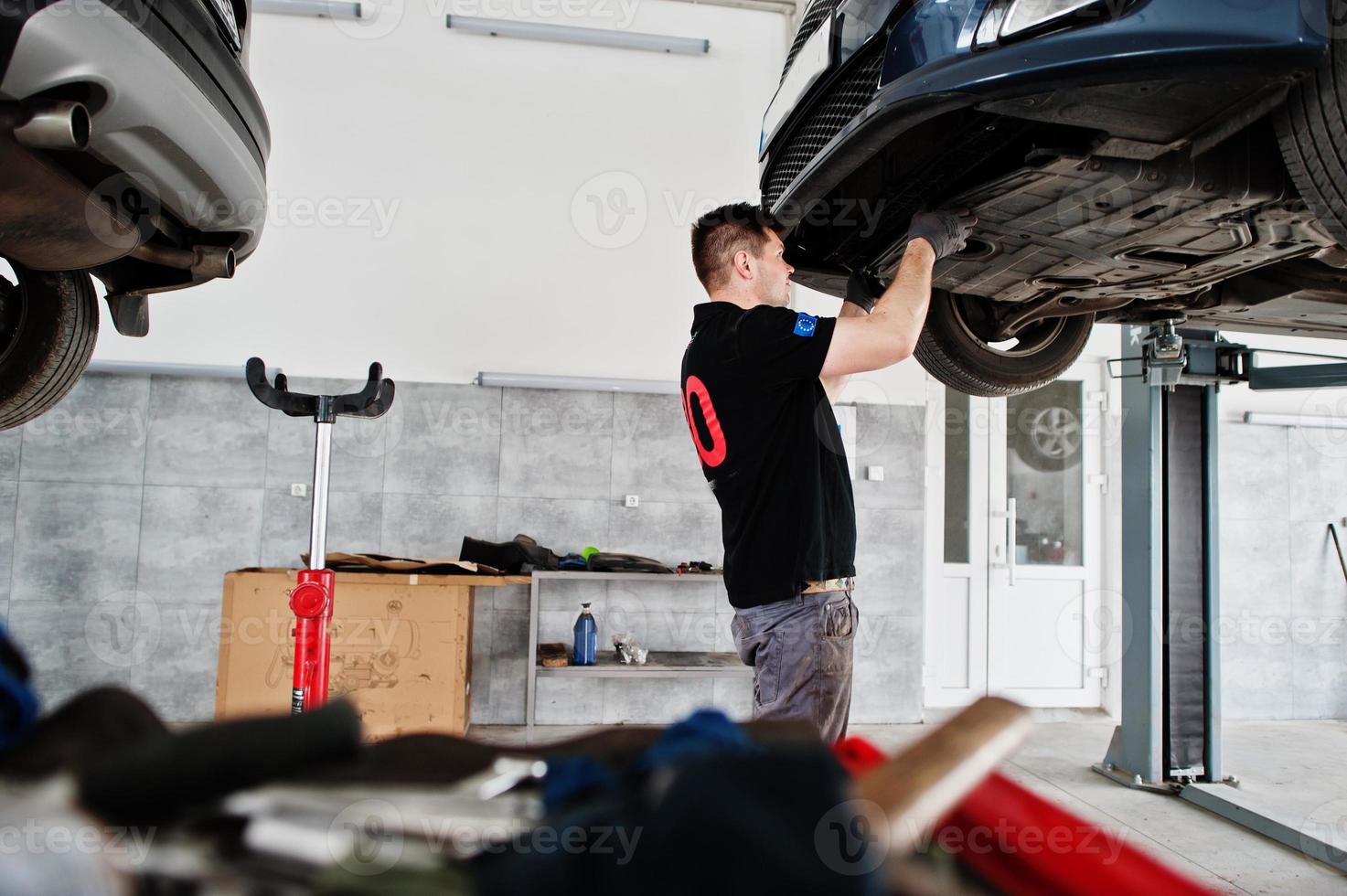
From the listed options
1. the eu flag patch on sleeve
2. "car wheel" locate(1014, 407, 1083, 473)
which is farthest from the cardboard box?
"car wheel" locate(1014, 407, 1083, 473)

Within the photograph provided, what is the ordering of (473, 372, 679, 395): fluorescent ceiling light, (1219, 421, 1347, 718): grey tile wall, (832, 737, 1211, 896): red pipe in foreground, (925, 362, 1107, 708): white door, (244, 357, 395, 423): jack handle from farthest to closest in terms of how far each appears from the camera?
(1219, 421, 1347, 718): grey tile wall < (925, 362, 1107, 708): white door < (473, 372, 679, 395): fluorescent ceiling light < (244, 357, 395, 423): jack handle < (832, 737, 1211, 896): red pipe in foreground

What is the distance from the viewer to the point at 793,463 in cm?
184

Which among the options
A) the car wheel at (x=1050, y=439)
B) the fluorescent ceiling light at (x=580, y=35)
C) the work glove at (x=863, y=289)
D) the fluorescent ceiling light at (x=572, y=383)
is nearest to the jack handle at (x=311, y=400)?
the work glove at (x=863, y=289)

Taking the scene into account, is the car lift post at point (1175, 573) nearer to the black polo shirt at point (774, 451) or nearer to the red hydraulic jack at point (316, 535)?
the black polo shirt at point (774, 451)

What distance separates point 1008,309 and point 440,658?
119 inches

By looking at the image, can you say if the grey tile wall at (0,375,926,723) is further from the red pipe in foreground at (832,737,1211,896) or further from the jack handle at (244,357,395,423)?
the red pipe in foreground at (832,737,1211,896)

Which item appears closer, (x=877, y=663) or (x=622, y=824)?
(x=622, y=824)

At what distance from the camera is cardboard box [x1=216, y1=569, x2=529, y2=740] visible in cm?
379

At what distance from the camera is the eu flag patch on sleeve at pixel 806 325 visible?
1.75 m

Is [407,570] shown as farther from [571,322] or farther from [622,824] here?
[622,824]

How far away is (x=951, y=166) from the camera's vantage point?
169 cm

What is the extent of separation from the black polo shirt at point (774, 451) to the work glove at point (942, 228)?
26cm

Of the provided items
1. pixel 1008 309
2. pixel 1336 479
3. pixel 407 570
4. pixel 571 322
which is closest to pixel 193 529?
pixel 407 570

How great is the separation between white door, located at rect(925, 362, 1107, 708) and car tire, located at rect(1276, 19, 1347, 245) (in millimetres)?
4154
